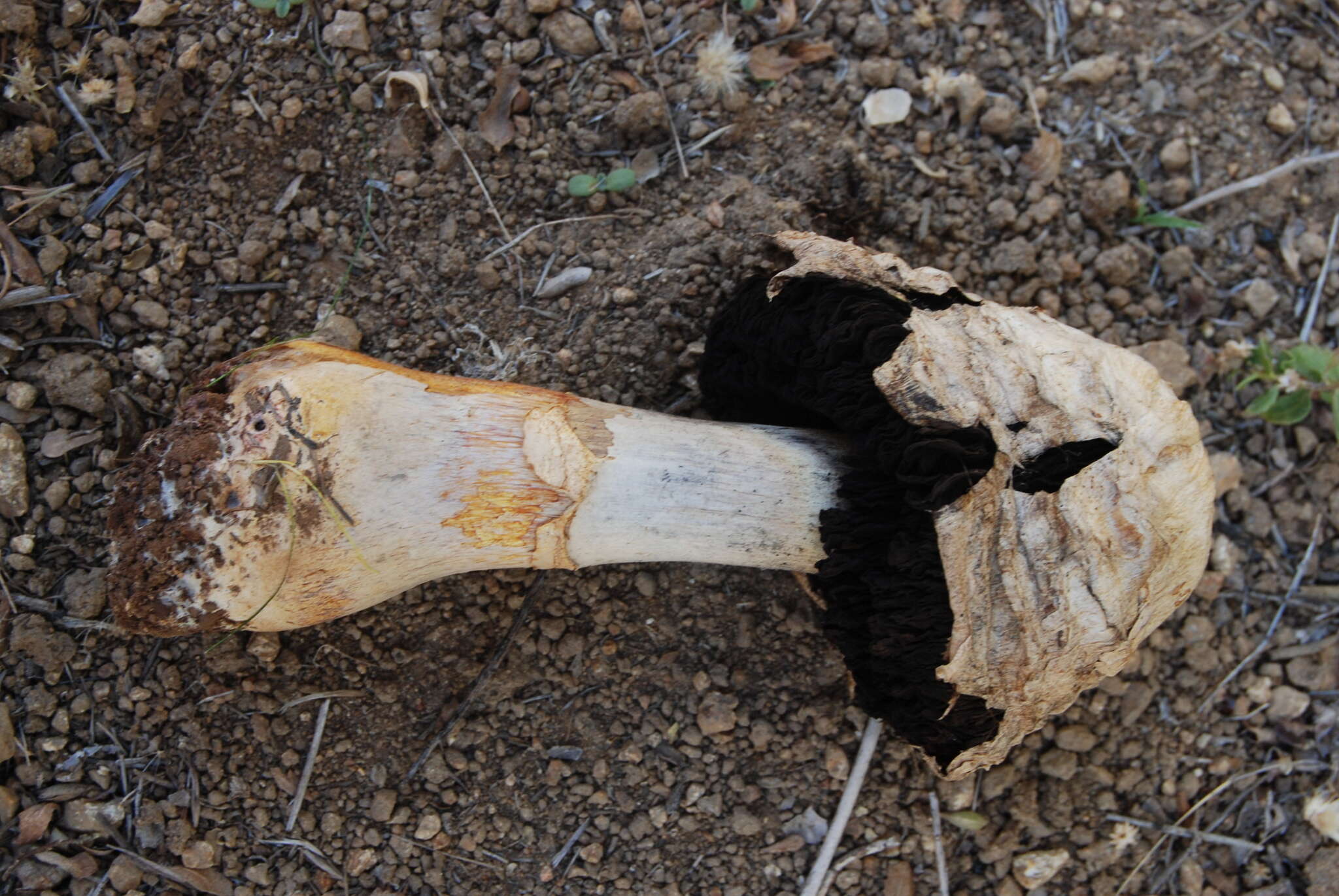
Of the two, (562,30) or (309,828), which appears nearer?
(309,828)

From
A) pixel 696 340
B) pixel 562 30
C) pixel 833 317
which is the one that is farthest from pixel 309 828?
pixel 562 30

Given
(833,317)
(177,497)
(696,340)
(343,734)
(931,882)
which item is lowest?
(931,882)

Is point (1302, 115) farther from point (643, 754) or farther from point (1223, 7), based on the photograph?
point (643, 754)

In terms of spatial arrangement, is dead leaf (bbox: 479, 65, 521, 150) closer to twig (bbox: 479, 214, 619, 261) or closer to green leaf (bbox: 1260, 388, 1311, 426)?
twig (bbox: 479, 214, 619, 261)

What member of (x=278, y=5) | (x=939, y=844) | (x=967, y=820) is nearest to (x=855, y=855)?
(x=939, y=844)

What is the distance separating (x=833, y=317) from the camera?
99.1 inches

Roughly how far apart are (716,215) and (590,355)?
2.08 ft

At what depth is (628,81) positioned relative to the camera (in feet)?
11.0

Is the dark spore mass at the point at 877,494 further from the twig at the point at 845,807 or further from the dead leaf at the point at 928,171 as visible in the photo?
the dead leaf at the point at 928,171

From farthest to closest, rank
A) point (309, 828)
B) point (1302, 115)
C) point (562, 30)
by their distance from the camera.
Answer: point (1302, 115)
point (562, 30)
point (309, 828)

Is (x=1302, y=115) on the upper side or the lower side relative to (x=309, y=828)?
upper

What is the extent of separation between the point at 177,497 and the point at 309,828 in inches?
49.8

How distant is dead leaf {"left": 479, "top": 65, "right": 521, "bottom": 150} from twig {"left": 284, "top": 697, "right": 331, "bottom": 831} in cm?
193

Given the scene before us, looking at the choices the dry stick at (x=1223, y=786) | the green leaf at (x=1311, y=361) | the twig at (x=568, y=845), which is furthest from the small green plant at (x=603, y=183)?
the dry stick at (x=1223, y=786)
